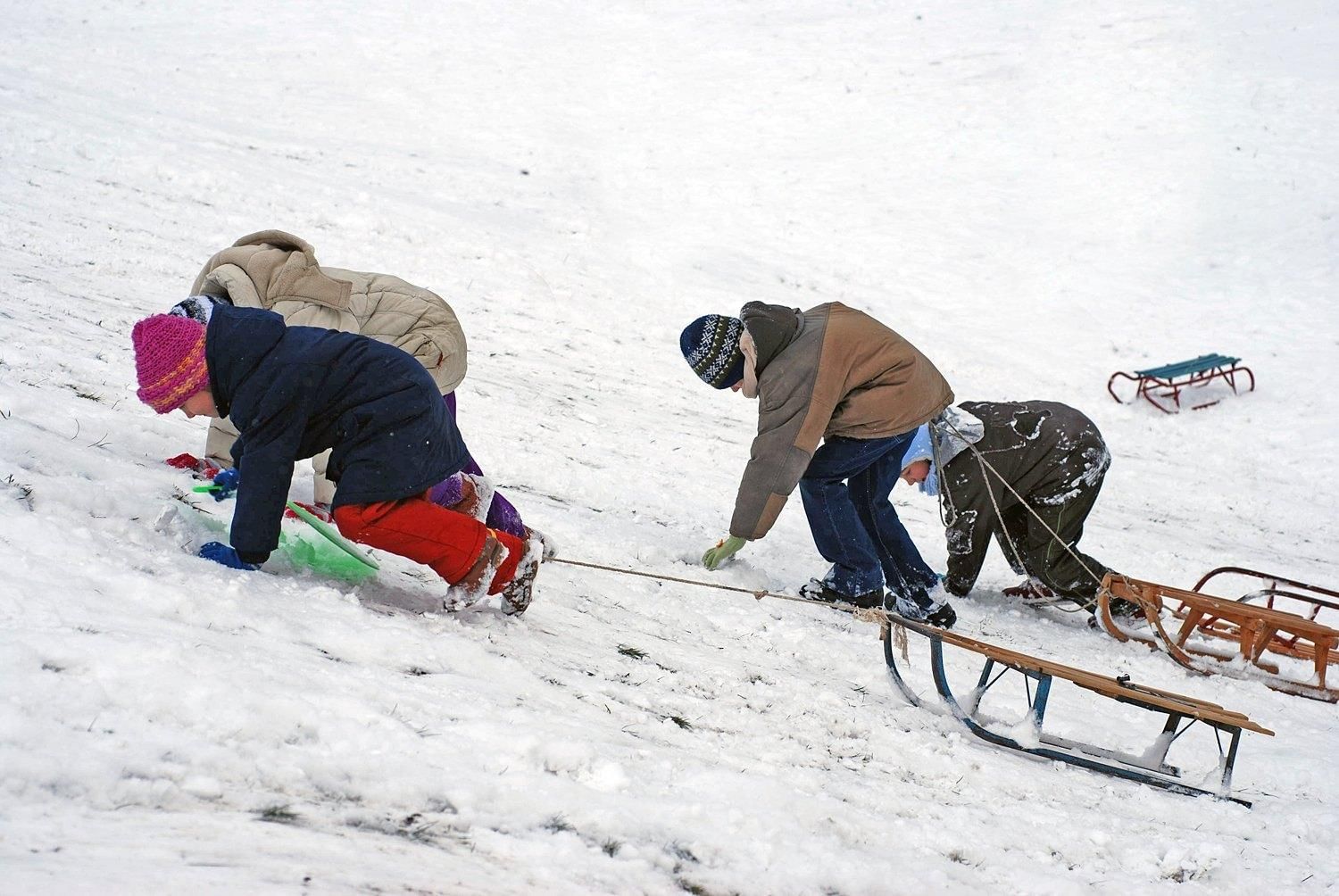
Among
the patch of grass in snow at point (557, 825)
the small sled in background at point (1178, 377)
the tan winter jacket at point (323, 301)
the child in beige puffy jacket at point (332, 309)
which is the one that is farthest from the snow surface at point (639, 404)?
the tan winter jacket at point (323, 301)

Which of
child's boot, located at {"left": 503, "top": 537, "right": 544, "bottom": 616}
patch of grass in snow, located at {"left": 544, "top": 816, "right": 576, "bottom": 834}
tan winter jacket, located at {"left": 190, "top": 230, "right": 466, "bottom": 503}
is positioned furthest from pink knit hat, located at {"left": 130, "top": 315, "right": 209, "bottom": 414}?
patch of grass in snow, located at {"left": 544, "top": 816, "right": 576, "bottom": 834}

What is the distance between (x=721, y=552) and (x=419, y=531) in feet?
6.97

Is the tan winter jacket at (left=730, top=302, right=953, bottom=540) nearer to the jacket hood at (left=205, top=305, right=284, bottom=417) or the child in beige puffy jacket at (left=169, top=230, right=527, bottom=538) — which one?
the child in beige puffy jacket at (left=169, top=230, right=527, bottom=538)

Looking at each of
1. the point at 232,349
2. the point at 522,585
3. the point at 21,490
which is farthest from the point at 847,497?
the point at 21,490

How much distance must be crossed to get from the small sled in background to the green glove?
7.85 meters

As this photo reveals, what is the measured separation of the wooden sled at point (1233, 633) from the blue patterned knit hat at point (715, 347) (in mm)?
2576

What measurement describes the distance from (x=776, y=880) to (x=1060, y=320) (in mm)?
12390

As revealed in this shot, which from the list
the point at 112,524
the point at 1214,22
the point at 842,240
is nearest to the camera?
the point at 112,524

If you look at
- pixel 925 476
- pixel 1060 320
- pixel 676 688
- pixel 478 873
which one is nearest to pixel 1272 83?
pixel 1060 320

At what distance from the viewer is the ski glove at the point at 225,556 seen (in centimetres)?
353

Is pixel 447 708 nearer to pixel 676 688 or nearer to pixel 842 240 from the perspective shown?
pixel 676 688

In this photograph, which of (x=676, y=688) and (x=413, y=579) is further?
(x=413, y=579)

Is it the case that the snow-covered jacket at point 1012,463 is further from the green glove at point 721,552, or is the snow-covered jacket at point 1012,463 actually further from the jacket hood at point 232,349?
the jacket hood at point 232,349

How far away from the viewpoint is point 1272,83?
57.3 ft
